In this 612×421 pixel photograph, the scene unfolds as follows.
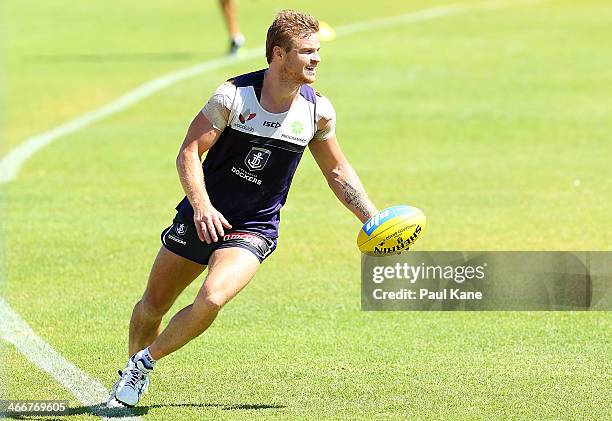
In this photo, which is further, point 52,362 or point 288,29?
point 52,362

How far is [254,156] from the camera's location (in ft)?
27.6

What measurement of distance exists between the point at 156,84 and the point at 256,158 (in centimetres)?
1835

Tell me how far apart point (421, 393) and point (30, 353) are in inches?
121

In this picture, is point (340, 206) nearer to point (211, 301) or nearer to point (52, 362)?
point (52, 362)

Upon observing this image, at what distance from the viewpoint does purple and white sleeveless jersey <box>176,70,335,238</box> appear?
8.37m

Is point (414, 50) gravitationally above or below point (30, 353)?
above

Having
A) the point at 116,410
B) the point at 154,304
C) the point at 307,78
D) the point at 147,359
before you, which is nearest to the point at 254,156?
the point at 307,78

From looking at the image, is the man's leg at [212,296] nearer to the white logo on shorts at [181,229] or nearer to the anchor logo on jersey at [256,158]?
the white logo on shorts at [181,229]

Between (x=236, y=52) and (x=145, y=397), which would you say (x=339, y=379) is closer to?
(x=145, y=397)

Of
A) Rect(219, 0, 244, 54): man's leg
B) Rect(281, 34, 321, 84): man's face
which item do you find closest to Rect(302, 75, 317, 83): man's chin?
Rect(281, 34, 321, 84): man's face

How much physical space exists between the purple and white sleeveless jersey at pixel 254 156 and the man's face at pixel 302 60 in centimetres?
26

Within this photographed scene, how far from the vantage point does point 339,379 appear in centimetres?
916

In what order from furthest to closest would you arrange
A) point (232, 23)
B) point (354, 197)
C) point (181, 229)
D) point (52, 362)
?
1. point (232, 23)
2. point (52, 362)
3. point (354, 197)
4. point (181, 229)

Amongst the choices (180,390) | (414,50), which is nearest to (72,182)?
(180,390)
